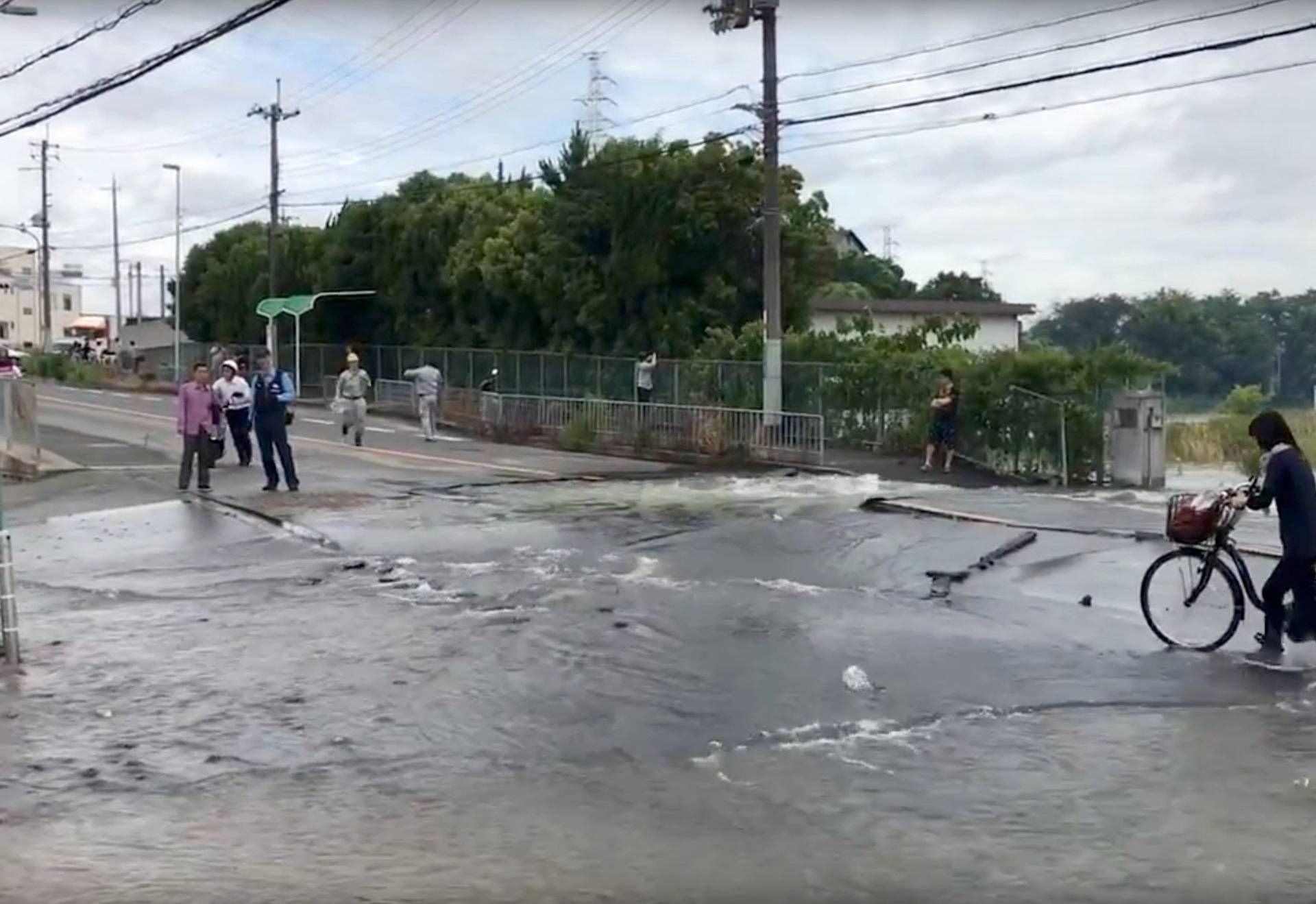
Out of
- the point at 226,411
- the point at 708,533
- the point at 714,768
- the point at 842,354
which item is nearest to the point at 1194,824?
the point at 714,768

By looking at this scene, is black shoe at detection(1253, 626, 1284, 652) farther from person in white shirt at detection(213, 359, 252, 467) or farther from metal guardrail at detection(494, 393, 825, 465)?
metal guardrail at detection(494, 393, 825, 465)

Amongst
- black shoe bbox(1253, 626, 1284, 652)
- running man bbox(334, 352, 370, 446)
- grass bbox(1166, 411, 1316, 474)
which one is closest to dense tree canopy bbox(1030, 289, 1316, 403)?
grass bbox(1166, 411, 1316, 474)

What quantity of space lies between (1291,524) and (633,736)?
188 inches

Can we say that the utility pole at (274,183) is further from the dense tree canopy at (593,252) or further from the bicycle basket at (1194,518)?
the bicycle basket at (1194,518)

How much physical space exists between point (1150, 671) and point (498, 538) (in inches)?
315

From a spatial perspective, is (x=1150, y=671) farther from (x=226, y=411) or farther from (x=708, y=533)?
(x=226, y=411)

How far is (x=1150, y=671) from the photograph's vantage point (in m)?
9.91

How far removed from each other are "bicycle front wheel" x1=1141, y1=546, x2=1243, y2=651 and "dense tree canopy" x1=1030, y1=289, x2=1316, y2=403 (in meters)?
14.7

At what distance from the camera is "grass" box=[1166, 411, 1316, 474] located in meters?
27.2

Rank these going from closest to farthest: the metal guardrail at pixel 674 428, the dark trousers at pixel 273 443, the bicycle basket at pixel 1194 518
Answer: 1. the bicycle basket at pixel 1194 518
2. the dark trousers at pixel 273 443
3. the metal guardrail at pixel 674 428

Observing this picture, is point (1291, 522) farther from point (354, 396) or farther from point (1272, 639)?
point (354, 396)

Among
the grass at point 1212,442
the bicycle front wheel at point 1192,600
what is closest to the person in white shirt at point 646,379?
the grass at point 1212,442

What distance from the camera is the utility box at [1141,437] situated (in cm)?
2355

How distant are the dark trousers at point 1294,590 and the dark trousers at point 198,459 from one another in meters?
14.5
